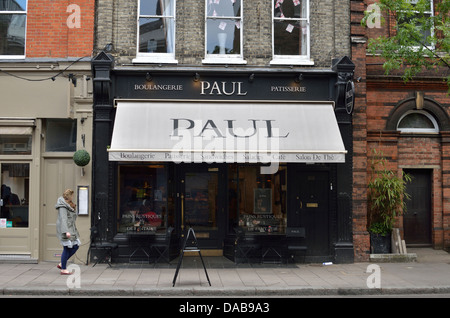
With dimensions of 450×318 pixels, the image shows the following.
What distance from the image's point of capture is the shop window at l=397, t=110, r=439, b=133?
13516 mm

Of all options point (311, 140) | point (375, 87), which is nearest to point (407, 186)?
point (375, 87)

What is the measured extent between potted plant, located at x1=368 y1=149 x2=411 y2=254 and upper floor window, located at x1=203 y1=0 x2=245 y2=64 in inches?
189

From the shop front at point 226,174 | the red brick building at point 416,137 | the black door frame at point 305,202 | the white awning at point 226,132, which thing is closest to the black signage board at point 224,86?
the shop front at point 226,174

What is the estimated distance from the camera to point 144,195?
12148mm

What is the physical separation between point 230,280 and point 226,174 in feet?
11.4

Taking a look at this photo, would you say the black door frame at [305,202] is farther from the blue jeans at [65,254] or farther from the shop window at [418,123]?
the blue jeans at [65,254]

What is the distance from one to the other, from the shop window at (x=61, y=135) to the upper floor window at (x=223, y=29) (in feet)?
13.6

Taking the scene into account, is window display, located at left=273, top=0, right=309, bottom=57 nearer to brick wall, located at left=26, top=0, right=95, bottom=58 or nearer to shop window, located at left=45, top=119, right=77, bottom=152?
brick wall, located at left=26, top=0, right=95, bottom=58

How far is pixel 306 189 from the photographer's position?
12.3 m

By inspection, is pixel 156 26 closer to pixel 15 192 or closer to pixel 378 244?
pixel 15 192

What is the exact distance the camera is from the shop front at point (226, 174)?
1162 cm

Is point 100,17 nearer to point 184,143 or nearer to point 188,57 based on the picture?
point 188,57

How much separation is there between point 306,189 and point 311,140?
1.61m

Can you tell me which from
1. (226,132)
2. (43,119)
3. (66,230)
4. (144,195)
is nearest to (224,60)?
(226,132)
